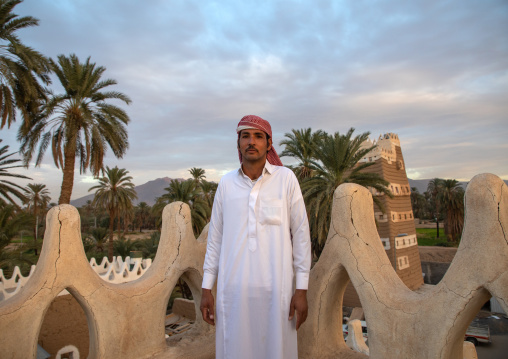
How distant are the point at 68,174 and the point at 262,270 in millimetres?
16145

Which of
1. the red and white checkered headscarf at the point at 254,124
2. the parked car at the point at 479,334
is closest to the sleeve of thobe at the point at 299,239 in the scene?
the red and white checkered headscarf at the point at 254,124

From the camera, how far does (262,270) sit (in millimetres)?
2600

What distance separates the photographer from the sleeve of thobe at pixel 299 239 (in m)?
2.60

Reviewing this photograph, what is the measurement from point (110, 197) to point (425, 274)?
27.2m

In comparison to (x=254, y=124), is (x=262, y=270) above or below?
below

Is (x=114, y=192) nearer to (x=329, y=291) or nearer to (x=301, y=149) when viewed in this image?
(x=301, y=149)

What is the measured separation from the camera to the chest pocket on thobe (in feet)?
8.63

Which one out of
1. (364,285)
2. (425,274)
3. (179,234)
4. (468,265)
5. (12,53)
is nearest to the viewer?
(468,265)

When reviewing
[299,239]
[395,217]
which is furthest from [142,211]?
[299,239]

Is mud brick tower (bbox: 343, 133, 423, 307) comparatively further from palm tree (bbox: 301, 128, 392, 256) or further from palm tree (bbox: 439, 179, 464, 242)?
palm tree (bbox: 439, 179, 464, 242)

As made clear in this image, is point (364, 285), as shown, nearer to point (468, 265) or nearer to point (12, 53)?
point (468, 265)

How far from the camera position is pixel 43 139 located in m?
16.1

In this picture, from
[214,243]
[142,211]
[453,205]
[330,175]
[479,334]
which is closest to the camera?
[214,243]

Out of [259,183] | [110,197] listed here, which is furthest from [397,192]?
[259,183]
